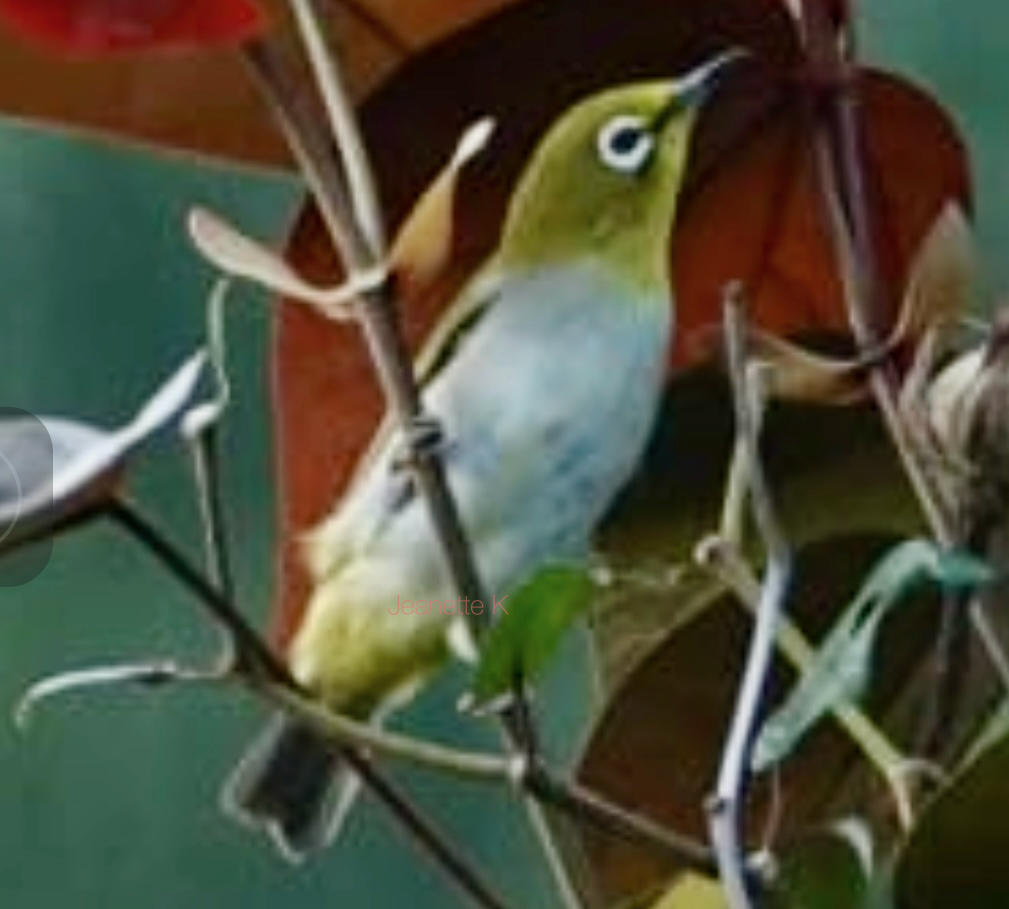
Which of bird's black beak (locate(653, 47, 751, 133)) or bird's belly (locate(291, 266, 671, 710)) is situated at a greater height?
bird's black beak (locate(653, 47, 751, 133))

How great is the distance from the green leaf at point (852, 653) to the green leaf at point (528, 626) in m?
0.03

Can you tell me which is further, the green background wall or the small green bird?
the green background wall

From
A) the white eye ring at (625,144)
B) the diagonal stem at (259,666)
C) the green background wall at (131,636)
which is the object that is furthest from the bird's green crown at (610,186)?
the green background wall at (131,636)

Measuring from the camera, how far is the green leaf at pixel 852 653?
1.39 ft

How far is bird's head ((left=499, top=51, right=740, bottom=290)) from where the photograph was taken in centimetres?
51

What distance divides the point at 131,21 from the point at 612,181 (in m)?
0.09

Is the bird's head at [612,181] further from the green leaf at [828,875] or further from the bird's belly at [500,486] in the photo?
the green leaf at [828,875]

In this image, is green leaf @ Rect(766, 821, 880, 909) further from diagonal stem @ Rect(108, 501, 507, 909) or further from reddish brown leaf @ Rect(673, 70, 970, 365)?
reddish brown leaf @ Rect(673, 70, 970, 365)

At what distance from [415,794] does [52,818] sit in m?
0.09

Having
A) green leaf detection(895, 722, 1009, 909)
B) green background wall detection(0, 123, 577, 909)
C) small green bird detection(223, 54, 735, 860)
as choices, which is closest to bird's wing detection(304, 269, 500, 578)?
small green bird detection(223, 54, 735, 860)

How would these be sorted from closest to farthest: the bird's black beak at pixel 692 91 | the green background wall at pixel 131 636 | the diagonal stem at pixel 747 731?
the diagonal stem at pixel 747 731, the bird's black beak at pixel 692 91, the green background wall at pixel 131 636

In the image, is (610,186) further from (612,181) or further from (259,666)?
(259,666)

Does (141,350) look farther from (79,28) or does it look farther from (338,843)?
(79,28)

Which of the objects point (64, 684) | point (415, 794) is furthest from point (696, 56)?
point (415, 794)
